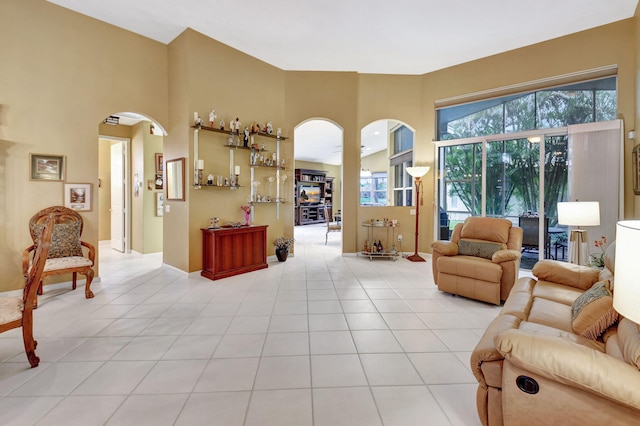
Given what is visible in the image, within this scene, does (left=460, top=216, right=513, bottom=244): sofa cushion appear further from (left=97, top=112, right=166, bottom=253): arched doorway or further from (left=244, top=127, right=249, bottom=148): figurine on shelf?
(left=97, top=112, right=166, bottom=253): arched doorway

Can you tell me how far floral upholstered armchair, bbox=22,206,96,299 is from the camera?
3.54m

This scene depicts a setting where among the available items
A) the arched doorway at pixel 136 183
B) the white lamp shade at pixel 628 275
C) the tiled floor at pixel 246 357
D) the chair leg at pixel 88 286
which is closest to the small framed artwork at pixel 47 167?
the chair leg at pixel 88 286

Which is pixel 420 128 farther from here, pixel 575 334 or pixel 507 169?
pixel 575 334

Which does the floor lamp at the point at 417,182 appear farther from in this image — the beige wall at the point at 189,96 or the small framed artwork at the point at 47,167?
the small framed artwork at the point at 47,167

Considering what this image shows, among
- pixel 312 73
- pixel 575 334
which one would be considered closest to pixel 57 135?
pixel 312 73

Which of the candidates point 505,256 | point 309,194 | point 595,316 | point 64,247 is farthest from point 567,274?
point 309,194

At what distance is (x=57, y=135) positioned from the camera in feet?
12.8

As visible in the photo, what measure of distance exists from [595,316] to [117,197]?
8255mm

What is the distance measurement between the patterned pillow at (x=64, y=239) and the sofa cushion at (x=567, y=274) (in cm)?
556

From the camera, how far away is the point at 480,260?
364 cm

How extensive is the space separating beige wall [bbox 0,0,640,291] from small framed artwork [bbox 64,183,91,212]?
0.10m

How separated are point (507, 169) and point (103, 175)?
9.10 metres

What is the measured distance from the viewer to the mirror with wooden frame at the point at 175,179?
4621 millimetres

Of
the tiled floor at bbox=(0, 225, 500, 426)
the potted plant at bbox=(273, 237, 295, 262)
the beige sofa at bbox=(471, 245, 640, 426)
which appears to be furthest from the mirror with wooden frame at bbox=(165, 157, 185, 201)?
the beige sofa at bbox=(471, 245, 640, 426)
